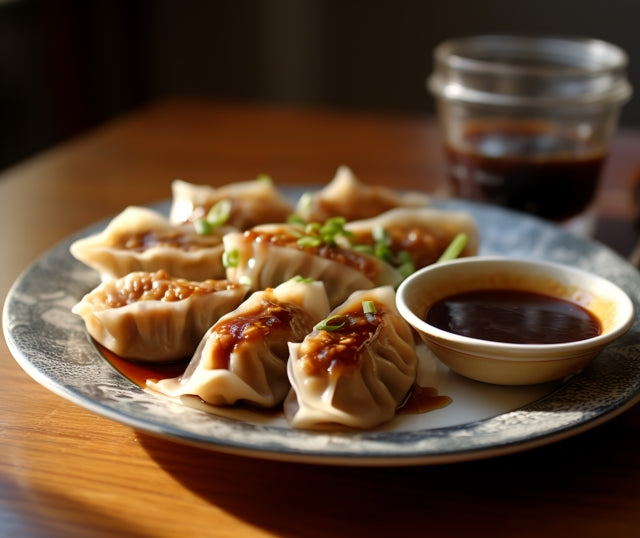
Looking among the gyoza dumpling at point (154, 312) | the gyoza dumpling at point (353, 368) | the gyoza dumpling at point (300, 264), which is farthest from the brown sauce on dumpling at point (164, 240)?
the gyoza dumpling at point (353, 368)

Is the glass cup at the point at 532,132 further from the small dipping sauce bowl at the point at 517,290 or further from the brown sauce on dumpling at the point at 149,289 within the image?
the brown sauce on dumpling at the point at 149,289

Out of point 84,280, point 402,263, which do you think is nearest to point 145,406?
point 84,280

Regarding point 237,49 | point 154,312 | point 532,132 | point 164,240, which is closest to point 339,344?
point 154,312

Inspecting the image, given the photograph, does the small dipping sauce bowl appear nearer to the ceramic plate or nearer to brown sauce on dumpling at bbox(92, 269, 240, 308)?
the ceramic plate

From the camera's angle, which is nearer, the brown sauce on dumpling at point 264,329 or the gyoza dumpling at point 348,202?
the brown sauce on dumpling at point 264,329

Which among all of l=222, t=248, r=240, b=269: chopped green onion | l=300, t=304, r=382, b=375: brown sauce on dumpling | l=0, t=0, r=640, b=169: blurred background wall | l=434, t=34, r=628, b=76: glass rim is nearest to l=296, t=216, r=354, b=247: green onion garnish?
l=222, t=248, r=240, b=269: chopped green onion
